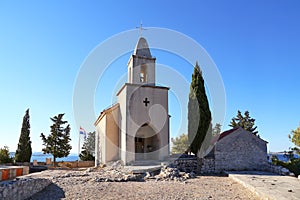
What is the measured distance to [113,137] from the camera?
2036cm

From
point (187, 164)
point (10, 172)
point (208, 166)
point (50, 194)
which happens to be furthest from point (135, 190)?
point (10, 172)

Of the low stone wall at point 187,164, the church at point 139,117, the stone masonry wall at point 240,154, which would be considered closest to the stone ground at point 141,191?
the low stone wall at point 187,164

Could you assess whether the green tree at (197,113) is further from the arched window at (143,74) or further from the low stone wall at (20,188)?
the low stone wall at (20,188)

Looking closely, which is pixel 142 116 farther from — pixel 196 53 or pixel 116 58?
pixel 196 53

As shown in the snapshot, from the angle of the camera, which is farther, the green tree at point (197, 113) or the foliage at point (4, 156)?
the foliage at point (4, 156)

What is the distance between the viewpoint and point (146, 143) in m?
20.6

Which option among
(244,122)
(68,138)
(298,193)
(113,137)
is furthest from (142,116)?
(244,122)

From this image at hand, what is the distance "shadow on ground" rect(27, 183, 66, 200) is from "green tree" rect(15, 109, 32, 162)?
1804 centimetres

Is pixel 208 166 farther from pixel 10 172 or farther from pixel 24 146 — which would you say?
pixel 24 146

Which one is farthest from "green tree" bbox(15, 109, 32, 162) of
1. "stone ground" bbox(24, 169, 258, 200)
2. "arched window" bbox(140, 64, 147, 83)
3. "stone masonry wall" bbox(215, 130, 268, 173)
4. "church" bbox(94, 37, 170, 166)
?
"stone masonry wall" bbox(215, 130, 268, 173)

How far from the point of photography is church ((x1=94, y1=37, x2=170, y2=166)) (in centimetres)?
1820

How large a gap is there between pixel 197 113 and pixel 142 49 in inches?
305

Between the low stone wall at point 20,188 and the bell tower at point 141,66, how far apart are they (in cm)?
1150

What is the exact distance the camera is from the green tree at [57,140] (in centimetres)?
2888
